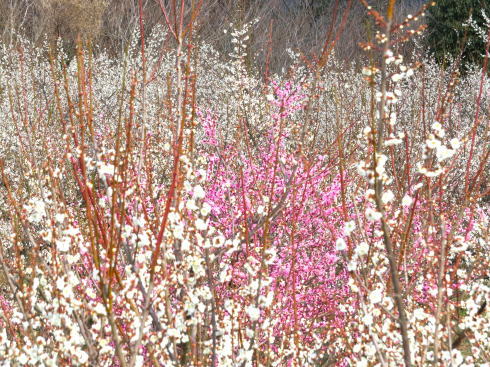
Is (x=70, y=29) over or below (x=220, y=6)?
below

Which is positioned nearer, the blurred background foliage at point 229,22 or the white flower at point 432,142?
the white flower at point 432,142

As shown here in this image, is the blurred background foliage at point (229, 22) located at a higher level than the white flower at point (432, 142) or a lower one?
higher

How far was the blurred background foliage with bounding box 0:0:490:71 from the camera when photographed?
17484 mm

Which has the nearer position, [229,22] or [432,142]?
[432,142]

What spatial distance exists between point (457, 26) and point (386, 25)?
18502mm

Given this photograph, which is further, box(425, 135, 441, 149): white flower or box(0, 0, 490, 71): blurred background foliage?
box(0, 0, 490, 71): blurred background foliage

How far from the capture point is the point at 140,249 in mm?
2312

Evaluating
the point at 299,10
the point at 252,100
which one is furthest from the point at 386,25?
the point at 299,10

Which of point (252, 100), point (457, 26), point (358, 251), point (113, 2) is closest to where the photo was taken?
point (358, 251)

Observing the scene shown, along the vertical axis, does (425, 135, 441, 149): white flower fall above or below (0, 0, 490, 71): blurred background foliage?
below

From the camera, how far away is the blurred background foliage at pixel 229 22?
17.5 metres

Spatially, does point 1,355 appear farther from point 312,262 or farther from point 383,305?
point 312,262

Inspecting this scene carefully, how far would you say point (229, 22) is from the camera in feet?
64.0

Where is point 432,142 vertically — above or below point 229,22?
below
